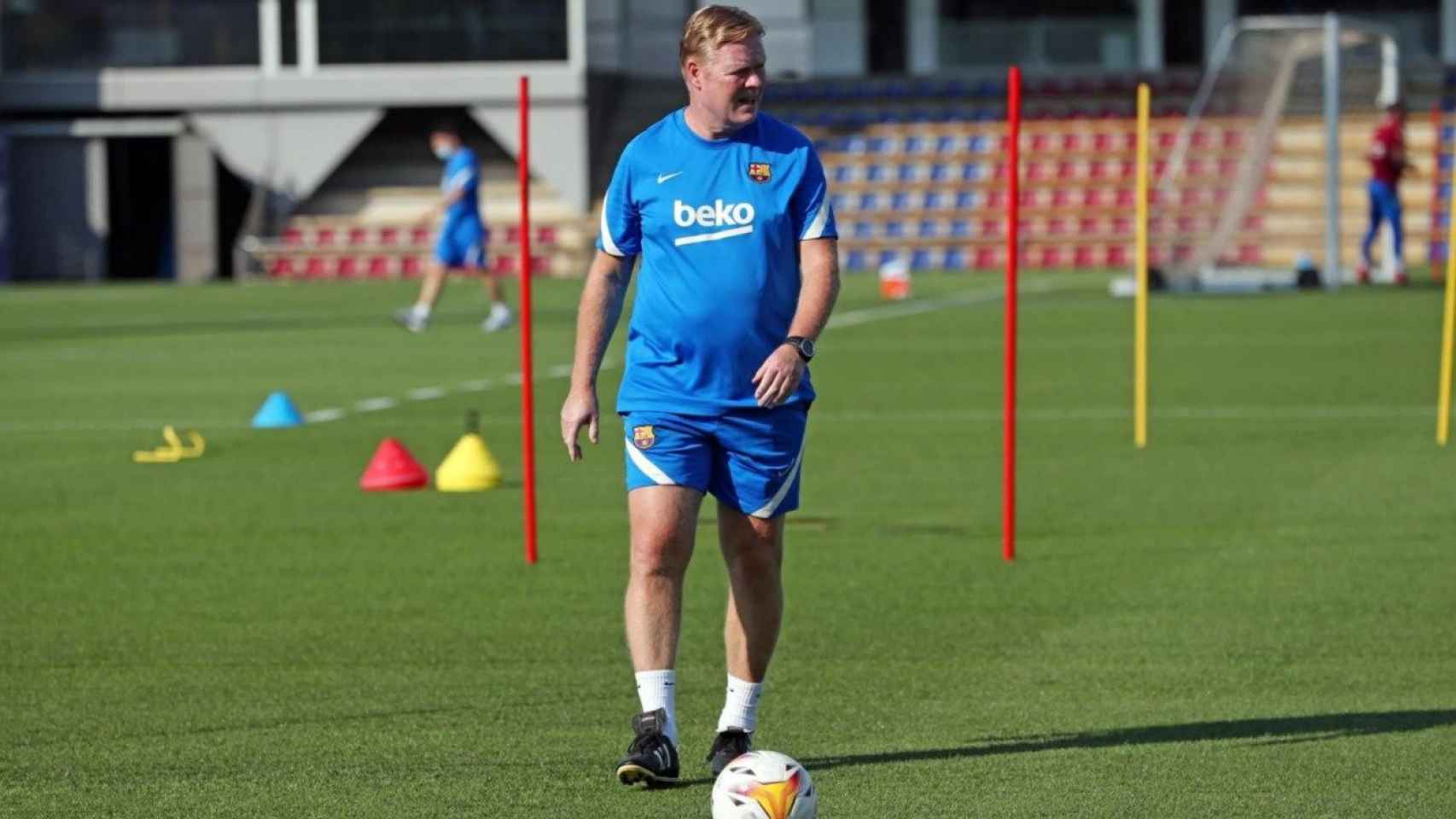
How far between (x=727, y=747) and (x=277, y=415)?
11.2 meters

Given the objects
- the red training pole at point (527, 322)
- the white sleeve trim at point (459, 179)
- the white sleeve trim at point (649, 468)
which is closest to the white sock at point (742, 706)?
the white sleeve trim at point (649, 468)

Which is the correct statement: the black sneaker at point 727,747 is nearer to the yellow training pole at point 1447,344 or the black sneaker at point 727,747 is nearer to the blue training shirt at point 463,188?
the yellow training pole at point 1447,344

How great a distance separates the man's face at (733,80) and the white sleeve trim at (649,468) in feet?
2.83

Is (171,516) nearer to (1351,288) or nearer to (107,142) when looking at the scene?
(1351,288)

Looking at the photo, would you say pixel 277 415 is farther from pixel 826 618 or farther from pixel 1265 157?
pixel 1265 157

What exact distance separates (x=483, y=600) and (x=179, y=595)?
3.97ft

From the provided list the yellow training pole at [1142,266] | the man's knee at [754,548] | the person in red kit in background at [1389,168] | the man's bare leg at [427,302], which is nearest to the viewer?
the man's knee at [754,548]

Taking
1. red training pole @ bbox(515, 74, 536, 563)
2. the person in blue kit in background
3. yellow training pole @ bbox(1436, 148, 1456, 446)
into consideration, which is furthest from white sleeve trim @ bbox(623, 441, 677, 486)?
the person in blue kit in background

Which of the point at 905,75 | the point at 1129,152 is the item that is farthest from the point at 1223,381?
the point at 905,75

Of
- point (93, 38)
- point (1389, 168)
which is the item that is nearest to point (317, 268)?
point (93, 38)

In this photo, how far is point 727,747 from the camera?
6.76 metres

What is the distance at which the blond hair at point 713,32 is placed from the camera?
6410 millimetres

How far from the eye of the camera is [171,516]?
12766mm

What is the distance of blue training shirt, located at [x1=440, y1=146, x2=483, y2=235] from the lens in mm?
28453
